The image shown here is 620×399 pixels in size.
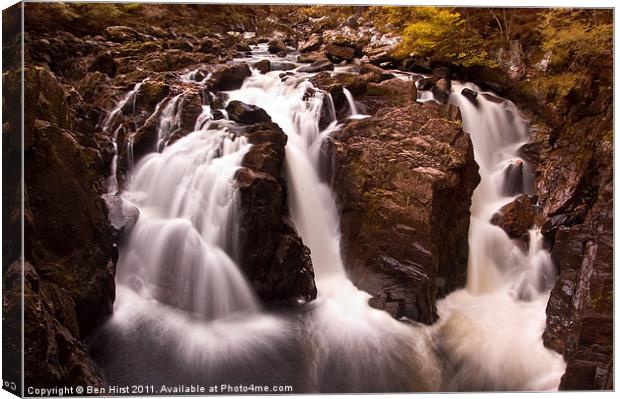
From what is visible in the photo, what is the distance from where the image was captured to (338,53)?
584cm

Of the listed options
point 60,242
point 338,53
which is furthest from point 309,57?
point 60,242

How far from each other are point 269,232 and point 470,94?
2.60m

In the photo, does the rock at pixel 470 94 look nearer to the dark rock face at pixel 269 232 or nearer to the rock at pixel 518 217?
the rock at pixel 518 217

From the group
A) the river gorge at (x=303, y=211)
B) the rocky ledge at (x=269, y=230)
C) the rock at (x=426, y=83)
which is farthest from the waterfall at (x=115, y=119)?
the rock at (x=426, y=83)

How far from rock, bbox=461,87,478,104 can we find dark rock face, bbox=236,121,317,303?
2012mm

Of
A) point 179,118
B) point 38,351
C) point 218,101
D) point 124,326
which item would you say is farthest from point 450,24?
point 38,351

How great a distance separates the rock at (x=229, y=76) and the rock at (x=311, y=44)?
23.8 inches

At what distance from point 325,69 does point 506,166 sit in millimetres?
2173

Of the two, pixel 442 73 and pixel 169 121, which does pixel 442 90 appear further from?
pixel 169 121

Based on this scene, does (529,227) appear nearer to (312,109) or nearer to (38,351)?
(312,109)

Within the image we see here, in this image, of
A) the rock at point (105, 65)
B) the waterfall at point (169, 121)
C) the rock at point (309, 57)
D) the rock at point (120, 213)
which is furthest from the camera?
the rock at point (309, 57)

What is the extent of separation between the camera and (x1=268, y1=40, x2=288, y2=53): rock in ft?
18.6

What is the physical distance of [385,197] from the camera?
5.89m

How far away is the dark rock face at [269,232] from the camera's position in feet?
18.2
